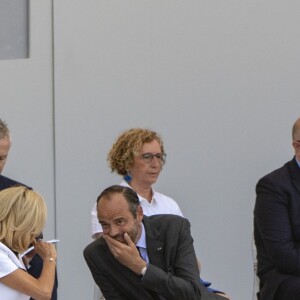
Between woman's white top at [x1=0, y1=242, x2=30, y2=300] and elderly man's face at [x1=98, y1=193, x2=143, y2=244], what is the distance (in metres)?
0.45

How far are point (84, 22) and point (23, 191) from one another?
2.47 meters

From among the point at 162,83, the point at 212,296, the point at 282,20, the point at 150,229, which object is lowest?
the point at 212,296

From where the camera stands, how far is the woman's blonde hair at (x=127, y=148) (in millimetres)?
5426

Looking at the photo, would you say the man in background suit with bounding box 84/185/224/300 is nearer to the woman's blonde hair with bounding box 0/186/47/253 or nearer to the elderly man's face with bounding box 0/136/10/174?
the woman's blonde hair with bounding box 0/186/47/253

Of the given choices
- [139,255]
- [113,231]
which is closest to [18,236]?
[113,231]

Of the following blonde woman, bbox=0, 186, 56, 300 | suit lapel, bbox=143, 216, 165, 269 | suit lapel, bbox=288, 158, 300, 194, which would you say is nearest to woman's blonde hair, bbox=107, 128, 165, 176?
suit lapel, bbox=288, 158, 300, 194

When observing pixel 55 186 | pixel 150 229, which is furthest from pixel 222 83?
pixel 150 229

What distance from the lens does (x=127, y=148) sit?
17.9 ft

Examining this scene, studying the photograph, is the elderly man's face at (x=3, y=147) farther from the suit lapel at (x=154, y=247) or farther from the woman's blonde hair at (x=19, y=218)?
the suit lapel at (x=154, y=247)

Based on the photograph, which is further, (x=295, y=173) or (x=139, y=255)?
(x=295, y=173)

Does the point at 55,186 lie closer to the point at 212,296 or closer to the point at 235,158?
the point at 235,158

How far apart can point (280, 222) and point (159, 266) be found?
2.30ft

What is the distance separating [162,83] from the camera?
6.41m

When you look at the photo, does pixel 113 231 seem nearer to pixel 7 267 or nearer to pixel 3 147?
pixel 7 267
